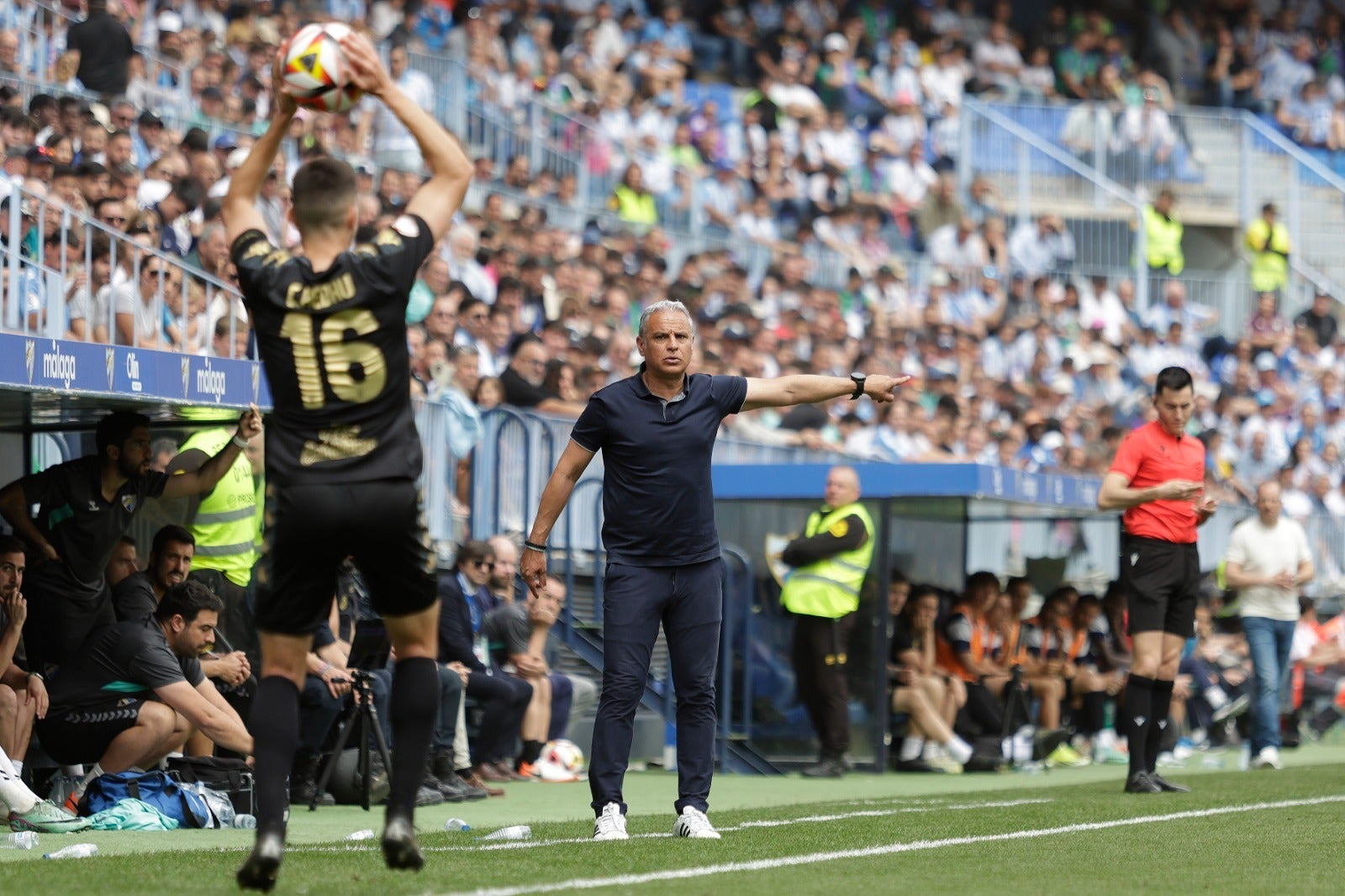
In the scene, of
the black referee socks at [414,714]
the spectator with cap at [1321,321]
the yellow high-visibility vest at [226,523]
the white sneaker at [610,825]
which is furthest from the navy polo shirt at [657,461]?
the spectator with cap at [1321,321]

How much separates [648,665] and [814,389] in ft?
4.23

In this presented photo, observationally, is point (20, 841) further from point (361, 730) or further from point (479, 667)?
point (479, 667)

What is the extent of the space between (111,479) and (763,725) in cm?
642

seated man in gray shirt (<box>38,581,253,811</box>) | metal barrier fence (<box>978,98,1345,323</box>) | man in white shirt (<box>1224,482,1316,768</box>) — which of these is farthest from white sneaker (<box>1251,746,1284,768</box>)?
metal barrier fence (<box>978,98,1345,323</box>)

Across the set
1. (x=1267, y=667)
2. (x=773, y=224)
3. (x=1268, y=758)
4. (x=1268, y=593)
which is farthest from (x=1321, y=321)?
(x=1268, y=758)

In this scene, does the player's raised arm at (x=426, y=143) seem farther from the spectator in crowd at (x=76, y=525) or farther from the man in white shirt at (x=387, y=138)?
the man in white shirt at (x=387, y=138)

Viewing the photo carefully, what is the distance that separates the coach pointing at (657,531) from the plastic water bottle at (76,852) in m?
1.93

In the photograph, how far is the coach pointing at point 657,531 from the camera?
8.52m

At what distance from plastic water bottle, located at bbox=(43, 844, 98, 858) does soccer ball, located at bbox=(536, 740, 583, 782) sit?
20.1 feet

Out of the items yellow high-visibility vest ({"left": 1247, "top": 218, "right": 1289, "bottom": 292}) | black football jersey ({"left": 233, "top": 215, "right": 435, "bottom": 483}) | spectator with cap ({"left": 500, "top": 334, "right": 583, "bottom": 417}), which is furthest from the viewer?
yellow high-visibility vest ({"left": 1247, "top": 218, "right": 1289, "bottom": 292})

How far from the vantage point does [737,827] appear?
924 centimetres

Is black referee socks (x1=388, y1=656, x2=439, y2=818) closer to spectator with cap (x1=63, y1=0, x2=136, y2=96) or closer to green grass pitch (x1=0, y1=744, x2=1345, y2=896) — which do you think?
green grass pitch (x1=0, y1=744, x2=1345, y2=896)

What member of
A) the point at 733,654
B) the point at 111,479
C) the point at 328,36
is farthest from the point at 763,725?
the point at 328,36

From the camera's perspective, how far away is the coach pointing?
27.9ft
